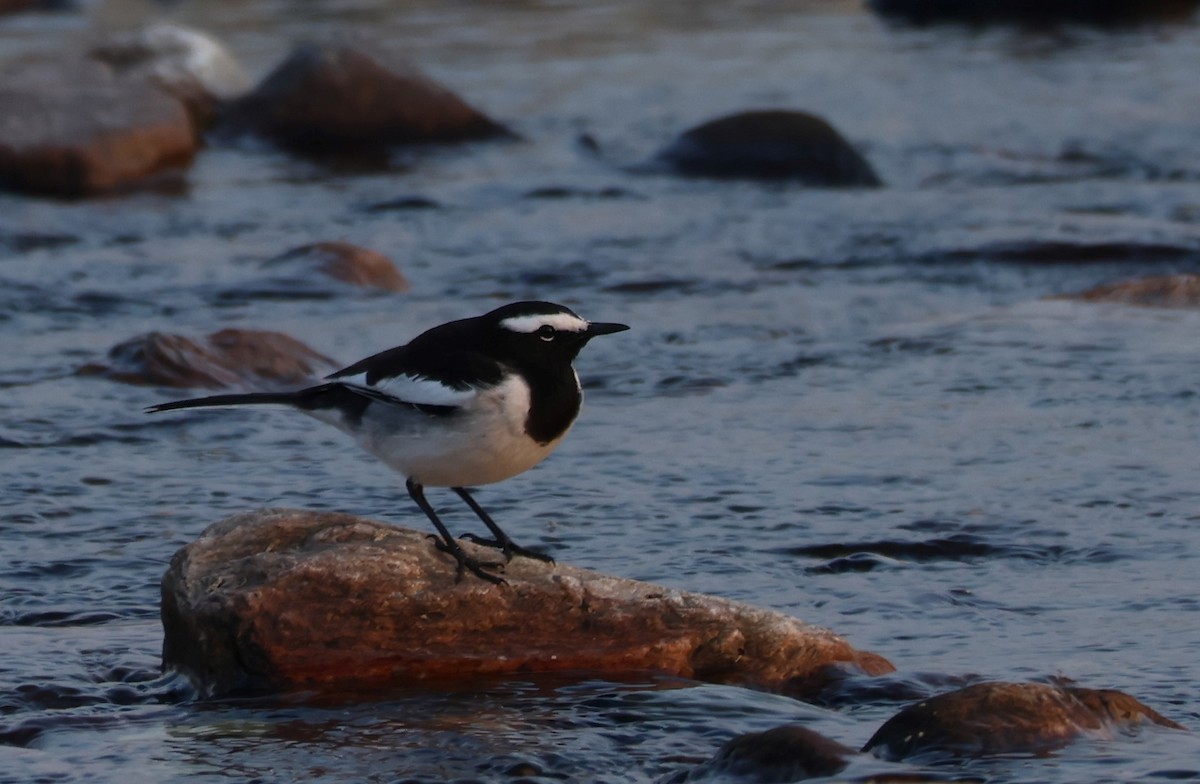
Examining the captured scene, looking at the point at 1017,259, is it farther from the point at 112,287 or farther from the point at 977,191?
the point at 112,287

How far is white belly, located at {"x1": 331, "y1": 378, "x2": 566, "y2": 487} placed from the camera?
498 cm

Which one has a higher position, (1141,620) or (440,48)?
(440,48)

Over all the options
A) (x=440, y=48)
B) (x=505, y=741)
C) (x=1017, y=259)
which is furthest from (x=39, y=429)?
(x=440, y=48)

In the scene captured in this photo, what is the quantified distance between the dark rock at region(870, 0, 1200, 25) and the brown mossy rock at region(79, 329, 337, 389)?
45.6 feet

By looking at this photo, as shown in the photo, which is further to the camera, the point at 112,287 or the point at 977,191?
the point at 977,191

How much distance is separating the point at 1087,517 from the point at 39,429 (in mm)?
3958

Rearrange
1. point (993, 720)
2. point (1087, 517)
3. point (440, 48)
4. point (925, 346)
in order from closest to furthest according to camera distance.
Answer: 1. point (993, 720)
2. point (1087, 517)
3. point (925, 346)
4. point (440, 48)

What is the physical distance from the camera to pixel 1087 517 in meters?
6.66

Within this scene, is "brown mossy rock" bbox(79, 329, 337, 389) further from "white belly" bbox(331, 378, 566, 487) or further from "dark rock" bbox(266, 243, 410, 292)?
"white belly" bbox(331, 378, 566, 487)

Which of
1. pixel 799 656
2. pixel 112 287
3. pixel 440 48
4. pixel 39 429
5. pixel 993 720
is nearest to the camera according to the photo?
pixel 993 720

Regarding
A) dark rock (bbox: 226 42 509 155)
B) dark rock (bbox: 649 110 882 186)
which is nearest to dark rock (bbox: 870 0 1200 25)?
dark rock (bbox: 226 42 509 155)

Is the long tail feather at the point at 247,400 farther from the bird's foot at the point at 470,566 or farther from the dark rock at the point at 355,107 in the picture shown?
the dark rock at the point at 355,107

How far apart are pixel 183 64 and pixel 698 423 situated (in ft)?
31.4

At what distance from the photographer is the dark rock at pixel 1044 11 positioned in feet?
69.1
